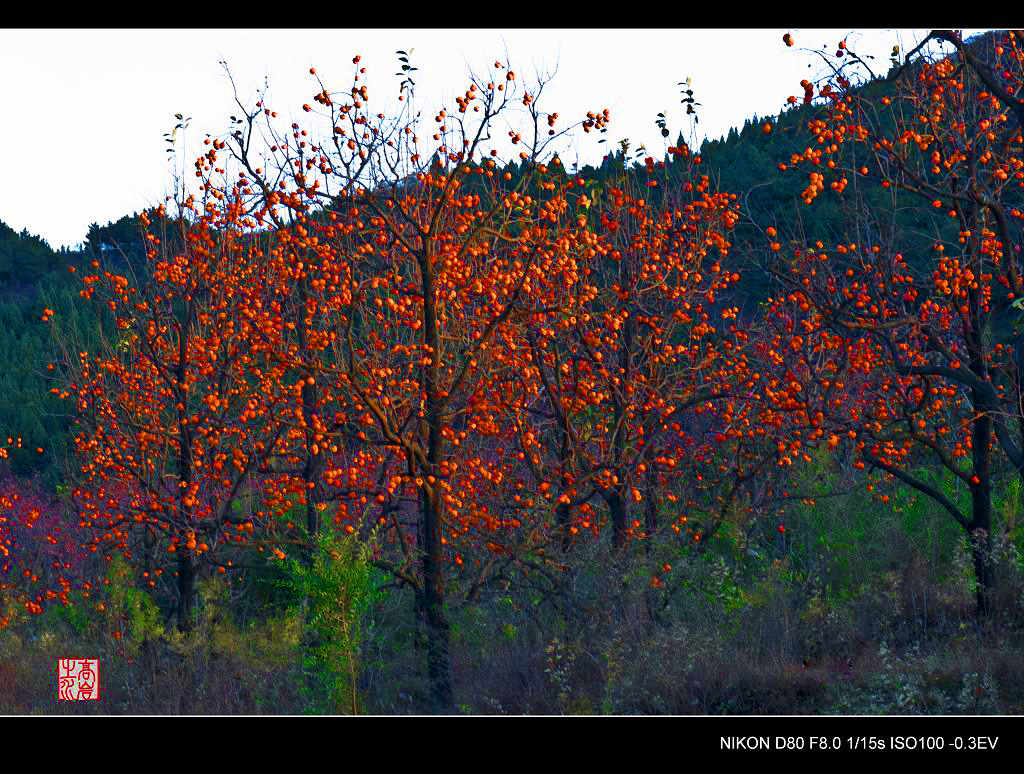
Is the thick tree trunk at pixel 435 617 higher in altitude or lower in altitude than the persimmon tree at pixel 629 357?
lower

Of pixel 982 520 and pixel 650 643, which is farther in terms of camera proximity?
pixel 982 520

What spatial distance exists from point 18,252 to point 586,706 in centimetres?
4640

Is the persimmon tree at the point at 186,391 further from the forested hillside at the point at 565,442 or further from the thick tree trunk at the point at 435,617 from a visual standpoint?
the thick tree trunk at the point at 435,617

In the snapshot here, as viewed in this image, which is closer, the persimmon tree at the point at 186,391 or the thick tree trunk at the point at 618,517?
the thick tree trunk at the point at 618,517

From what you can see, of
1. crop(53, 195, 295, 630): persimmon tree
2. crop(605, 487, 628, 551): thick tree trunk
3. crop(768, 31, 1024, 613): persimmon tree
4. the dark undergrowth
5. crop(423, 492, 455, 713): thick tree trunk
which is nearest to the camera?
the dark undergrowth

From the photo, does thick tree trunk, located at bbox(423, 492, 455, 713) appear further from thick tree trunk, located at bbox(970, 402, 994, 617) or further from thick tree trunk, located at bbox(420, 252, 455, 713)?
thick tree trunk, located at bbox(970, 402, 994, 617)

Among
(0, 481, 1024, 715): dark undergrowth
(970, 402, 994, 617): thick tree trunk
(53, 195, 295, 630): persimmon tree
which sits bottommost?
(0, 481, 1024, 715): dark undergrowth

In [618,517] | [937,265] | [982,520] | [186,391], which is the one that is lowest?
[982,520]

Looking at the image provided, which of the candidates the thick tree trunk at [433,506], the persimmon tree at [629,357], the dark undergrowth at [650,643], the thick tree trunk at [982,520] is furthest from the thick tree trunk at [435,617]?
the thick tree trunk at [982,520]

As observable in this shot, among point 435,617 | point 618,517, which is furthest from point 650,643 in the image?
point 618,517

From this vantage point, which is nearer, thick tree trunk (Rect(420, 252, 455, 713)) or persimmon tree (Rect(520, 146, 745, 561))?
thick tree trunk (Rect(420, 252, 455, 713))

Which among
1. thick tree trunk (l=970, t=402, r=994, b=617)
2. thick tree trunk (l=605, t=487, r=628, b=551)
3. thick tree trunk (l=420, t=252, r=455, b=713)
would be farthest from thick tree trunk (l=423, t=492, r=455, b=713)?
thick tree trunk (l=970, t=402, r=994, b=617)

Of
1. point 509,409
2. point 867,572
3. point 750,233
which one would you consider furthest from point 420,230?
point 750,233

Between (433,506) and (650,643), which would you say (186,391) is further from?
(650,643)
